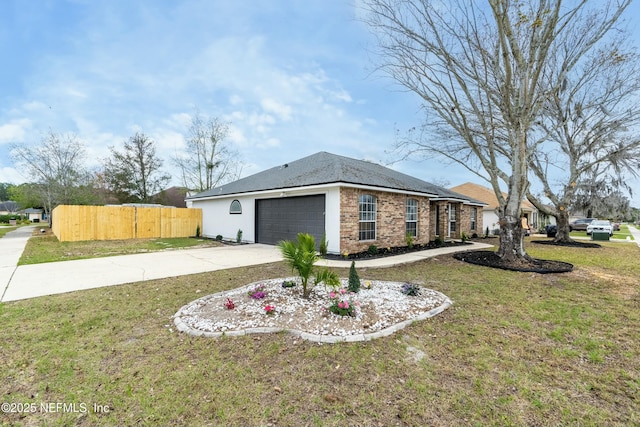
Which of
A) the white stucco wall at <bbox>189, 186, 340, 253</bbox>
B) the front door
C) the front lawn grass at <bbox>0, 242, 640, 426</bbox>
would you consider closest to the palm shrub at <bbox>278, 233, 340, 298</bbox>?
the front lawn grass at <bbox>0, 242, 640, 426</bbox>

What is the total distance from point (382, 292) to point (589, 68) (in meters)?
14.2

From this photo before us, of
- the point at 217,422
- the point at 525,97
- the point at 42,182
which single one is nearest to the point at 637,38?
the point at 525,97

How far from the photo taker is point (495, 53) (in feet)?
28.3

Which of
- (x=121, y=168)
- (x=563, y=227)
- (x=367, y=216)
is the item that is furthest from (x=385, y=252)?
(x=121, y=168)

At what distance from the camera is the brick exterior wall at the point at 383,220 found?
9781mm

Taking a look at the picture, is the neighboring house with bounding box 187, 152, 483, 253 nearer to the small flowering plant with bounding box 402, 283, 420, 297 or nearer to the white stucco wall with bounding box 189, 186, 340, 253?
the white stucco wall with bounding box 189, 186, 340, 253

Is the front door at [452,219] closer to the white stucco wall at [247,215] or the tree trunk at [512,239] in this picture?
the tree trunk at [512,239]

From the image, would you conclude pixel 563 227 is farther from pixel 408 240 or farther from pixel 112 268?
pixel 112 268

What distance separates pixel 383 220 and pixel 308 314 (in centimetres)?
774

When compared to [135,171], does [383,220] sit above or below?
below

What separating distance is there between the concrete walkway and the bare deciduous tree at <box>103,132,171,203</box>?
1892 centimetres

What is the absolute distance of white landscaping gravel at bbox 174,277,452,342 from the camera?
139 inches

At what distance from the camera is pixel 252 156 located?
27094 mm

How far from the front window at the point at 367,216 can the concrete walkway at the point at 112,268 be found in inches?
51.3
